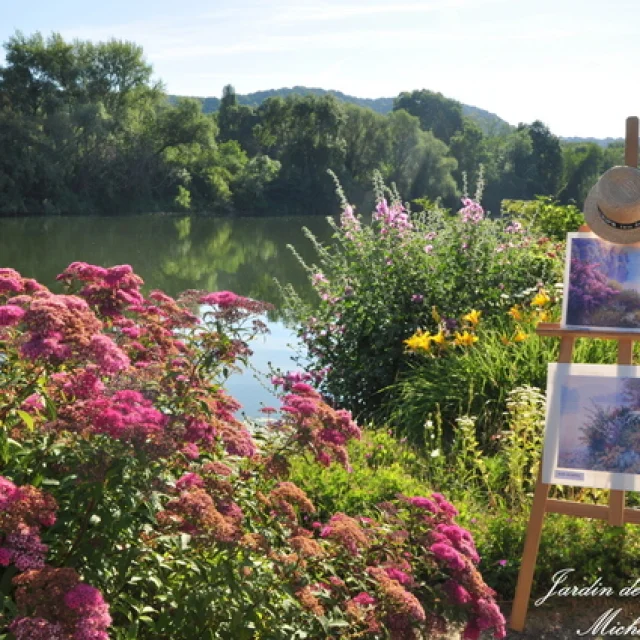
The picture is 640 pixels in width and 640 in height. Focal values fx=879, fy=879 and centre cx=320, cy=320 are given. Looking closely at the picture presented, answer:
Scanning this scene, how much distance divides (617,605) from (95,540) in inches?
90.4

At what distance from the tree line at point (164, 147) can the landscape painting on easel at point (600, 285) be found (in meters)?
28.2

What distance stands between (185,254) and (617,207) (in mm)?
19914

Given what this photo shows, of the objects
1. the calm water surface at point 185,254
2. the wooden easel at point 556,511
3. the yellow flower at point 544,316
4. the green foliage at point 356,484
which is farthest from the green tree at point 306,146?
the wooden easel at point 556,511

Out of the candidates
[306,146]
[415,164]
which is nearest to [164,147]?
[306,146]

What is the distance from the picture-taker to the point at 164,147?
1751 inches

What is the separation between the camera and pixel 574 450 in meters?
3.53

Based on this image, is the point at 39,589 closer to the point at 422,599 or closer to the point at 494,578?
the point at 422,599

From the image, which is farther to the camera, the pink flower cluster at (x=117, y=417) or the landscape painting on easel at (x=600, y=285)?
the landscape painting on easel at (x=600, y=285)

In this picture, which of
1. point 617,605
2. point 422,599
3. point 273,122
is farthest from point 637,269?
point 273,122

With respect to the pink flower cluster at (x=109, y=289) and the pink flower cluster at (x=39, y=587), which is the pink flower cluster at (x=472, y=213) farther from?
the pink flower cluster at (x=39, y=587)

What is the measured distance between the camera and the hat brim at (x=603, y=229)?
3695 mm

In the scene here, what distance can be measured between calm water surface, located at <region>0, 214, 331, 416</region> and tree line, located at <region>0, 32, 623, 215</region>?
3.02 metres

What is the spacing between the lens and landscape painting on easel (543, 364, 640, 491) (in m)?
3.51

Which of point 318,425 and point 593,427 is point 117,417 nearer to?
point 318,425
